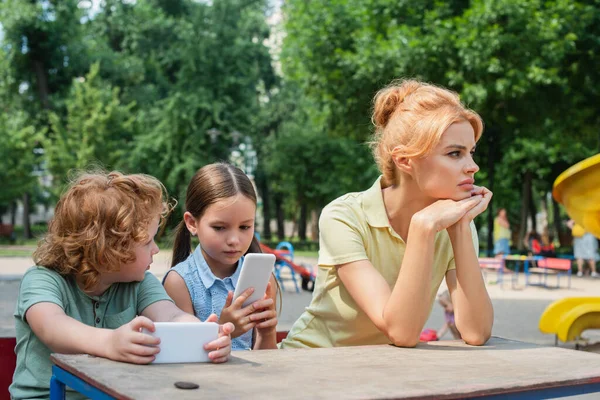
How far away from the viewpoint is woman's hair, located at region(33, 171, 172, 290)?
238cm

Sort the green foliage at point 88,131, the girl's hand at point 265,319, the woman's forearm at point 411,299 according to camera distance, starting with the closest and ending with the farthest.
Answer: the woman's forearm at point 411,299 → the girl's hand at point 265,319 → the green foliage at point 88,131

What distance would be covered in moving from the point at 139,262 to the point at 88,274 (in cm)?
16

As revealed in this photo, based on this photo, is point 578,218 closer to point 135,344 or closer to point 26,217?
point 135,344

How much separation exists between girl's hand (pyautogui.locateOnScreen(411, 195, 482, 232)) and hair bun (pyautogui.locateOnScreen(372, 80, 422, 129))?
1.48 ft

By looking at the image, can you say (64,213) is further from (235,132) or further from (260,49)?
(260,49)

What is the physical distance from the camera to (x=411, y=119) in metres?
2.85

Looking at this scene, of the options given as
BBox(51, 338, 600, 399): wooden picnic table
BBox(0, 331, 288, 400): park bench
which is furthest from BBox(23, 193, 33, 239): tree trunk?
BBox(51, 338, 600, 399): wooden picnic table

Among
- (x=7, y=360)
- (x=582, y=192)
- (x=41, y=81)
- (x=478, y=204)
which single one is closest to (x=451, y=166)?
(x=478, y=204)

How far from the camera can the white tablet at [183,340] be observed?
2004 mm

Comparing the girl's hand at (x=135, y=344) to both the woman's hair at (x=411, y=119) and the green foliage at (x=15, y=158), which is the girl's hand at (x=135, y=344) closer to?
the woman's hair at (x=411, y=119)

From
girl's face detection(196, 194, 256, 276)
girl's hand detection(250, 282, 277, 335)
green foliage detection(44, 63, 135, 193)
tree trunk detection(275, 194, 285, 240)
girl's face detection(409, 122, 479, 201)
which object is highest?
green foliage detection(44, 63, 135, 193)

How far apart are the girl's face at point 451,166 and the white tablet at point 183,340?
1.08 meters

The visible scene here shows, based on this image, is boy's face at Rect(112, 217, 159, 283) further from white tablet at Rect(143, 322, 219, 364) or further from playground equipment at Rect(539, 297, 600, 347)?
playground equipment at Rect(539, 297, 600, 347)

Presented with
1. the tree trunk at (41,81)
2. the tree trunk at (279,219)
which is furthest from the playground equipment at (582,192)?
the tree trunk at (279,219)
